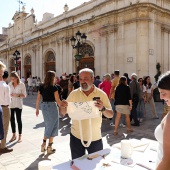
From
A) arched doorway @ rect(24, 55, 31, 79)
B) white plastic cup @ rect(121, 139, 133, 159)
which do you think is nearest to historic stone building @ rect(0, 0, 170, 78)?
arched doorway @ rect(24, 55, 31, 79)

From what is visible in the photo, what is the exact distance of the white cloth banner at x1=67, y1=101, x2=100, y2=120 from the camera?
2.68m

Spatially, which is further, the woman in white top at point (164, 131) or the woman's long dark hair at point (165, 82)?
the woman's long dark hair at point (165, 82)

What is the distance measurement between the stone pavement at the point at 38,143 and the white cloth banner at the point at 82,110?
6.24ft

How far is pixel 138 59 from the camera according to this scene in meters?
14.2

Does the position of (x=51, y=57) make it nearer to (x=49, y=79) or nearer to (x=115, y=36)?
(x=115, y=36)

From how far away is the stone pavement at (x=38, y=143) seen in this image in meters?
4.21

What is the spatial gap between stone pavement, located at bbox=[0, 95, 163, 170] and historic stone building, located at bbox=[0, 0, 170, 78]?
738 cm

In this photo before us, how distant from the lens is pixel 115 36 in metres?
15.6

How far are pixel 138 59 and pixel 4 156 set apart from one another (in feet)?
38.2

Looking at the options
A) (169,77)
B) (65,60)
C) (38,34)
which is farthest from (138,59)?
(38,34)

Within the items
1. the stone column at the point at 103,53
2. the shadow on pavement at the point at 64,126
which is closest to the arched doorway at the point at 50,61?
the stone column at the point at 103,53

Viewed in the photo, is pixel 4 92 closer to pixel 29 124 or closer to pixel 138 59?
pixel 29 124

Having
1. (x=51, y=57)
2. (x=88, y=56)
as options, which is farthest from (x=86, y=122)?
(x=51, y=57)

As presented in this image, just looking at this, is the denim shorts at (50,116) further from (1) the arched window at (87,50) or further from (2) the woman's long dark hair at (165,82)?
(1) the arched window at (87,50)
